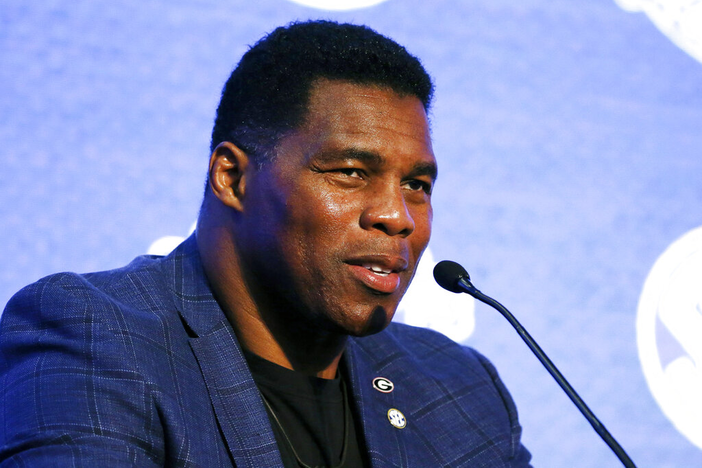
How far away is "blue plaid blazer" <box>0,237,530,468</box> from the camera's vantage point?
57.5 inches

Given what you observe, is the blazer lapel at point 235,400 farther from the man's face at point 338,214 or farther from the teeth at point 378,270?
the teeth at point 378,270

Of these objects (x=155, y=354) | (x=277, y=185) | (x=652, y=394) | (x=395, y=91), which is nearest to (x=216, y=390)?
(x=155, y=354)

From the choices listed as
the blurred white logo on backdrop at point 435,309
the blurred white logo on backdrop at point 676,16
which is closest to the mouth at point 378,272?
the blurred white logo on backdrop at point 435,309

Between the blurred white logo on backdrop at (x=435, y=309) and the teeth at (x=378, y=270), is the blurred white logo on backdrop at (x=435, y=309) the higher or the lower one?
the higher one

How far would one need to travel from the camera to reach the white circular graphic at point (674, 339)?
2736 millimetres

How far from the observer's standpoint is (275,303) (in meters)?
1.86

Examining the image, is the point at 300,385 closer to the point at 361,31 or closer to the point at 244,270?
the point at 244,270

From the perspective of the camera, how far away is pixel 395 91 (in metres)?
1.90

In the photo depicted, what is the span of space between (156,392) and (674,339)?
190cm

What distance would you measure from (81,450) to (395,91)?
1.04 m

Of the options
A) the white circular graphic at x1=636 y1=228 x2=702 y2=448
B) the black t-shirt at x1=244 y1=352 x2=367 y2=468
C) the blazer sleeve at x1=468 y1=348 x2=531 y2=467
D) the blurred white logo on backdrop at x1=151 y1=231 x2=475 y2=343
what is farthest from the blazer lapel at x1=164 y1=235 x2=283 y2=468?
the white circular graphic at x1=636 y1=228 x2=702 y2=448

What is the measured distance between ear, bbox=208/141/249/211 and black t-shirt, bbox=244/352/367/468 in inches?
14.5

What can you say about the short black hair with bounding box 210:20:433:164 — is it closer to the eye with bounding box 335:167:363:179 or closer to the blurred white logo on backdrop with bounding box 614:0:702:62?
the eye with bounding box 335:167:363:179

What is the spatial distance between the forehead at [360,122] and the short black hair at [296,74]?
0.08ft
